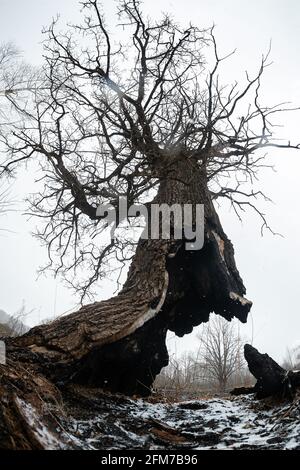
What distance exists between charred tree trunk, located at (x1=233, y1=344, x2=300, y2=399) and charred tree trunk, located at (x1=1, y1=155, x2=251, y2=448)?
31.6 inches

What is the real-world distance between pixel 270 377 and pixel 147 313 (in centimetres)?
121

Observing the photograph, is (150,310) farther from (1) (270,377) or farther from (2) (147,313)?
(1) (270,377)

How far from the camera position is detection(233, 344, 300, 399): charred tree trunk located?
9.45 ft

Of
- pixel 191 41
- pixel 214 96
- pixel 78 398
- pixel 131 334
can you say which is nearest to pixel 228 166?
pixel 214 96

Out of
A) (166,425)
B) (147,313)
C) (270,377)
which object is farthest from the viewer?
(147,313)

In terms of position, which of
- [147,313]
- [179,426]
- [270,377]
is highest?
[147,313]

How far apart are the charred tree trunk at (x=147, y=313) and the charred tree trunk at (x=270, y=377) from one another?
80 cm

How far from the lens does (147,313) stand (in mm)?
3354

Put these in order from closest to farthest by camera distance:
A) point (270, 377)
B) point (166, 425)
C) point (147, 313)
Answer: point (166, 425)
point (270, 377)
point (147, 313)

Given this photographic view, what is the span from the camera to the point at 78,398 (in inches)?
104

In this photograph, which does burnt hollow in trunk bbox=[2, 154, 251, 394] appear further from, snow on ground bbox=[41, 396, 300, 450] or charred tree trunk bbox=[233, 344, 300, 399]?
charred tree trunk bbox=[233, 344, 300, 399]

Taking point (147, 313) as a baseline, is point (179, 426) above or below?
below

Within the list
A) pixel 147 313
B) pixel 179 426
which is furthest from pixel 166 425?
pixel 147 313

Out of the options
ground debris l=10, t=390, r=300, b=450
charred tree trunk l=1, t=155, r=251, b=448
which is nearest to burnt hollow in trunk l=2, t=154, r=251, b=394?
charred tree trunk l=1, t=155, r=251, b=448
